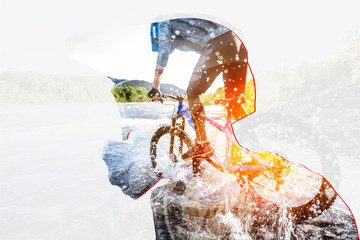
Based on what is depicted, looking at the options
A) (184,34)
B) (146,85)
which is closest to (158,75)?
(146,85)

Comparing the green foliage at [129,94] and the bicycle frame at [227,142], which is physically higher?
the green foliage at [129,94]

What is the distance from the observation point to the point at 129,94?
1344mm

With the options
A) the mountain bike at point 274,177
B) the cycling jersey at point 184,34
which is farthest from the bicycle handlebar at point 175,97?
the cycling jersey at point 184,34

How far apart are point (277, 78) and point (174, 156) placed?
2.14 feet

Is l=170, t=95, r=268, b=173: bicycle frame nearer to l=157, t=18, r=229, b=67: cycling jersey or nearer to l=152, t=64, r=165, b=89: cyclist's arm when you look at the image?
l=152, t=64, r=165, b=89: cyclist's arm

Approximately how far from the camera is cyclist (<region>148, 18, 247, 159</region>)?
0.99 meters

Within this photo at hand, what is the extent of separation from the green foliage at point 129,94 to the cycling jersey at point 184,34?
7.5 inches

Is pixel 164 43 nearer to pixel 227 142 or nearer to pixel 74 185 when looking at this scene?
pixel 227 142

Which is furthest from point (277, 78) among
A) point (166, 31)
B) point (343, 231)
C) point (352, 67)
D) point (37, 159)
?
point (37, 159)

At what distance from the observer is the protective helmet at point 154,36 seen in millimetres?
1147

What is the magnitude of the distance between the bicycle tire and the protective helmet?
16.1 inches

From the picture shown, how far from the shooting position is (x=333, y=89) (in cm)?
101

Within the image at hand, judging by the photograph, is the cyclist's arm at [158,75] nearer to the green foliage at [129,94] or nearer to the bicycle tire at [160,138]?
the green foliage at [129,94]

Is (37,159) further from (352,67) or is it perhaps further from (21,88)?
(352,67)
